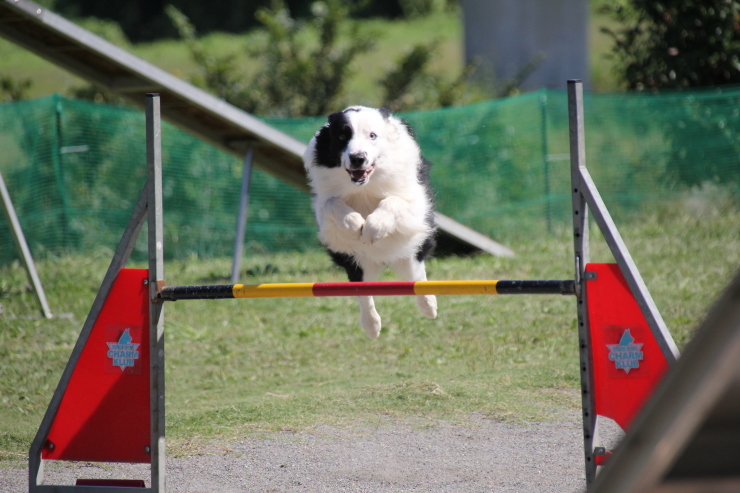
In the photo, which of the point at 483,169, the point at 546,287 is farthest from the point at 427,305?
the point at 483,169

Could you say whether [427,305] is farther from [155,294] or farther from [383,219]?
[155,294]

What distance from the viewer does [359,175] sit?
3990 millimetres

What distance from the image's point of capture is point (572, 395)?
567 cm

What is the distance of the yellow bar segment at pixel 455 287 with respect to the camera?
3.55m

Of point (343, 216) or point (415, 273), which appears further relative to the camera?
point (415, 273)

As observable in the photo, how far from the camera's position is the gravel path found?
4.27m

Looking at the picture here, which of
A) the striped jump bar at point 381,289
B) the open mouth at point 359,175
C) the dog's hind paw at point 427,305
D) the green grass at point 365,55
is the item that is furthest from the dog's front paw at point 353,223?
the green grass at point 365,55

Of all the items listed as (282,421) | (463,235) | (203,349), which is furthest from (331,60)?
(282,421)

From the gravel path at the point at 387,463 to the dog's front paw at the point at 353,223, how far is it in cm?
138

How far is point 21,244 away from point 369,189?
4.52m

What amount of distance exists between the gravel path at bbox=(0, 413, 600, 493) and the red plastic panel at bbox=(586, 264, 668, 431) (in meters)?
0.77

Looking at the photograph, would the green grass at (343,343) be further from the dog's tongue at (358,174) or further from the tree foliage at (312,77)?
the tree foliage at (312,77)

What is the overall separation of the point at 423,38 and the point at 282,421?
2399 cm

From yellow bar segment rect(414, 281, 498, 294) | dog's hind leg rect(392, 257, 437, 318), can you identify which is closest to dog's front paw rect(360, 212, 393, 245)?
yellow bar segment rect(414, 281, 498, 294)
